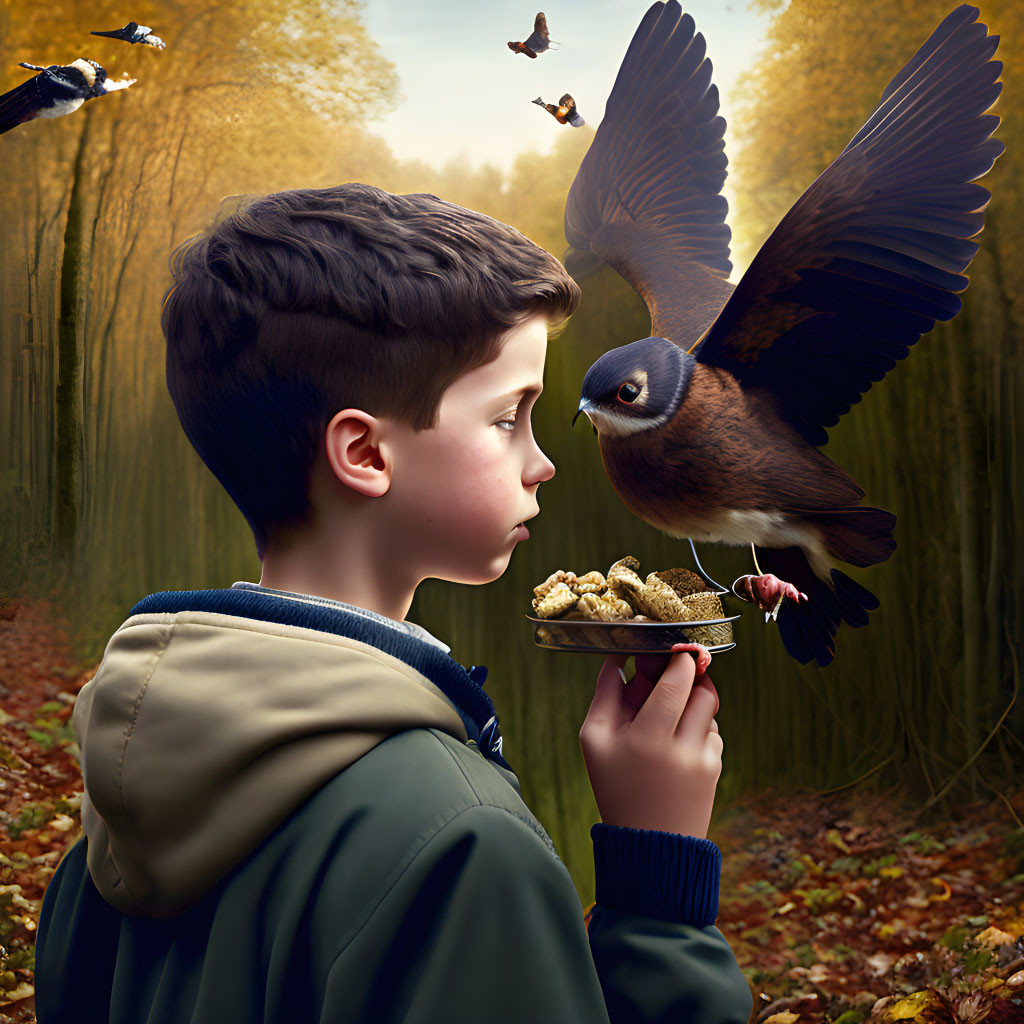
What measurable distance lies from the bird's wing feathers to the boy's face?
166 centimetres

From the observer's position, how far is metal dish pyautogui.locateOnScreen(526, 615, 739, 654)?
0.79 meters

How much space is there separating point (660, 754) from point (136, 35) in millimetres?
1861

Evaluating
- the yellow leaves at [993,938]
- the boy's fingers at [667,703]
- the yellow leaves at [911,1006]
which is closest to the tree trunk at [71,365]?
the boy's fingers at [667,703]

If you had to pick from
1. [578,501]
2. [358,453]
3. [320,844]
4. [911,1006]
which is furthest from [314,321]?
[911,1006]

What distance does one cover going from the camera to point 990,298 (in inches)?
59.0

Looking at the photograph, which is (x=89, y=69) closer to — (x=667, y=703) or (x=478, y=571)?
(x=478, y=571)

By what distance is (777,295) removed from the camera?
123cm

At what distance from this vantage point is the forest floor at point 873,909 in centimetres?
145

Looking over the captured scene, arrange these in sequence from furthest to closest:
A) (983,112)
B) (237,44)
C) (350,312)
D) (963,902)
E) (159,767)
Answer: (237,44) → (963,902) → (983,112) → (350,312) → (159,767)

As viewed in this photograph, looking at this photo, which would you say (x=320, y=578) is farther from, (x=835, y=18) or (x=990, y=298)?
(x=835, y=18)

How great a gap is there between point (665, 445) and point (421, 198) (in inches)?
29.9

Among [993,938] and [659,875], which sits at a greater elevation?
[659,875]

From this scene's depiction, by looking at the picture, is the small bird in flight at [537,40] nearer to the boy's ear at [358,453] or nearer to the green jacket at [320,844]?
the boy's ear at [358,453]

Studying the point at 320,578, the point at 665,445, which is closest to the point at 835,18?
the point at 665,445
